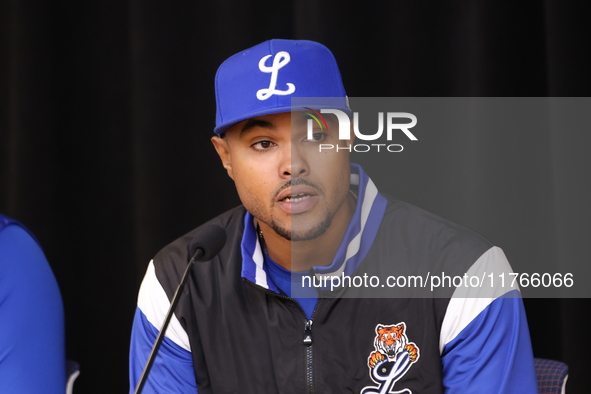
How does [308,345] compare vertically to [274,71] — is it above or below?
below

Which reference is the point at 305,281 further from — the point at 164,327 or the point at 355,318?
the point at 164,327

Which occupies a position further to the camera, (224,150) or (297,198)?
(224,150)

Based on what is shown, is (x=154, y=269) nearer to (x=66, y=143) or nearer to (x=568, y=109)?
(x=66, y=143)

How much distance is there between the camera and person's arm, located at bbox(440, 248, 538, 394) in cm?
127

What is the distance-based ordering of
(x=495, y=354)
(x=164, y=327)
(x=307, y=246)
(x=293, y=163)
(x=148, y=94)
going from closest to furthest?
1. (x=164, y=327)
2. (x=495, y=354)
3. (x=293, y=163)
4. (x=307, y=246)
5. (x=148, y=94)

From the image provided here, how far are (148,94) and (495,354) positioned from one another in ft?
4.33

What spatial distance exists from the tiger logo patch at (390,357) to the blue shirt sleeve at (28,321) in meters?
0.60

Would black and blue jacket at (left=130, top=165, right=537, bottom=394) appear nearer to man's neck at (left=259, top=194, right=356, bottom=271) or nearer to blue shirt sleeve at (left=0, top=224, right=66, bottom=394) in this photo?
man's neck at (left=259, top=194, right=356, bottom=271)

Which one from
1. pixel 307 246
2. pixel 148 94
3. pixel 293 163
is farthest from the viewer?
pixel 148 94

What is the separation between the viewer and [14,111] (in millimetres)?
2168

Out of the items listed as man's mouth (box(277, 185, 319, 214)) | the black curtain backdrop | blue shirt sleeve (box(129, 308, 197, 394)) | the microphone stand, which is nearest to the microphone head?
the microphone stand

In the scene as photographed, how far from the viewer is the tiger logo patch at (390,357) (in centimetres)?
138

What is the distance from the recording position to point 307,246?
151 cm

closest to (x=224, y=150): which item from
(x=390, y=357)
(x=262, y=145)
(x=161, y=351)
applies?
(x=262, y=145)
